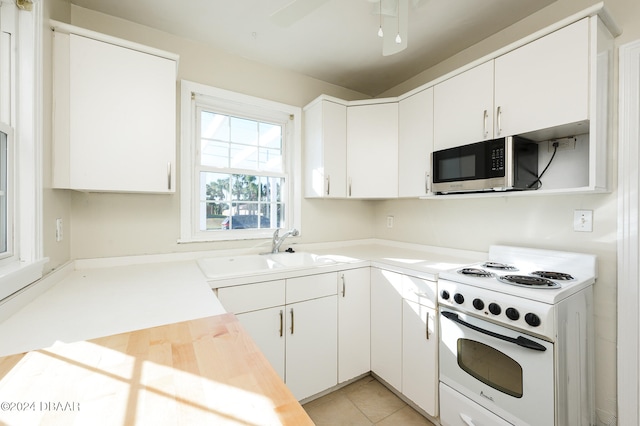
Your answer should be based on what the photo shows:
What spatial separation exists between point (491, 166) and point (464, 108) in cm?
48

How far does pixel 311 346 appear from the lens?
6.11ft

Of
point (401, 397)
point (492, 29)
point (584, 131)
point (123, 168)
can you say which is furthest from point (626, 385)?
point (123, 168)

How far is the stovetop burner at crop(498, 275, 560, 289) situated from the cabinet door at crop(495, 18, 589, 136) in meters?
0.81

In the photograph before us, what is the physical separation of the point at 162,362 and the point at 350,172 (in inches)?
79.7

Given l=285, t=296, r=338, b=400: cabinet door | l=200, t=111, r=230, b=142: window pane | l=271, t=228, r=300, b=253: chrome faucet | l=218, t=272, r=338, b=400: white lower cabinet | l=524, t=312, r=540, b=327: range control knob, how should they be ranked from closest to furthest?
1. l=524, t=312, r=540, b=327: range control knob
2. l=218, t=272, r=338, b=400: white lower cabinet
3. l=285, t=296, r=338, b=400: cabinet door
4. l=200, t=111, r=230, b=142: window pane
5. l=271, t=228, r=300, b=253: chrome faucet

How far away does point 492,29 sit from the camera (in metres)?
1.95

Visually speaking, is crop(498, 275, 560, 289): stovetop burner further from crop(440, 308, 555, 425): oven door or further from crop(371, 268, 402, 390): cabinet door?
crop(371, 268, 402, 390): cabinet door

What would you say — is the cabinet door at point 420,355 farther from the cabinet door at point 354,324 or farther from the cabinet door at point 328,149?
the cabinet door at point 328,149

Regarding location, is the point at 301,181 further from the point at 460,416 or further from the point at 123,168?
the point at 460,416

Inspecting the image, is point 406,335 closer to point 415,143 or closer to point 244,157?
point 415,143

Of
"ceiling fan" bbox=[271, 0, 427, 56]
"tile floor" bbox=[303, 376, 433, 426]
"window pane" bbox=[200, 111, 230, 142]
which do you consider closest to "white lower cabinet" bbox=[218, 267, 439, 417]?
"tile floor" bbox=[303, 376, 433, 426]

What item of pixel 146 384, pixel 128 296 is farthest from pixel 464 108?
pixel 128 296

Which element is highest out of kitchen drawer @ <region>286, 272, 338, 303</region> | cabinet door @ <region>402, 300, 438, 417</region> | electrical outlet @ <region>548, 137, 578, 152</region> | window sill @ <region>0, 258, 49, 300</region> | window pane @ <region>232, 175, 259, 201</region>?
electrical outlet @ <region>548, 137, 578, 152</region>

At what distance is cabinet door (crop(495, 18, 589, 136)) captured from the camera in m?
1.32
